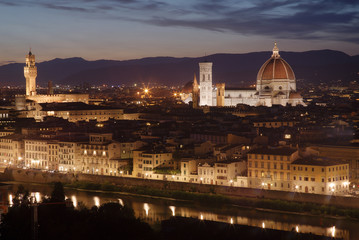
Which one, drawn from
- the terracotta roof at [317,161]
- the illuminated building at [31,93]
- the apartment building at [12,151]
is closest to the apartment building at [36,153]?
the apartment building at [12,151]

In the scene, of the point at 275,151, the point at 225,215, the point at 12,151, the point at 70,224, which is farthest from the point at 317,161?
the point at 12,151

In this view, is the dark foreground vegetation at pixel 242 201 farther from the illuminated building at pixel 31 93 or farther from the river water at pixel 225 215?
the illuminated building at pixel 31 93

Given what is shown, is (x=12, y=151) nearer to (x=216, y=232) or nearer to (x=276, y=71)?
(x=216, y=232)

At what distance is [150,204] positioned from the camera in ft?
89.0

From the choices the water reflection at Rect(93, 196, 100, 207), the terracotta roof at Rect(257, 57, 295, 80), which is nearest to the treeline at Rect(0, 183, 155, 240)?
the water reflection at Rect(93, 196, 100, 207)

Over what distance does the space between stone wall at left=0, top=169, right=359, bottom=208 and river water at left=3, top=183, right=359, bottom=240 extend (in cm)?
78

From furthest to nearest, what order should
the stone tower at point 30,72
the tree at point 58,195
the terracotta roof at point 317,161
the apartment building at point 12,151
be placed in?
1. the stone tower at point 30,72
2. the apartment building at point 12,151
3. the terracotta roof at point 317,161
4. the tree at point 58,195

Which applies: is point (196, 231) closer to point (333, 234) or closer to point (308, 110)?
point (333, 234)

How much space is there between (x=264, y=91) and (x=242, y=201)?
35219mm

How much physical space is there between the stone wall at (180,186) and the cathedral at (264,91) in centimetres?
2637

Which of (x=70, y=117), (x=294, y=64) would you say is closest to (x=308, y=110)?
(x=70, y=117)

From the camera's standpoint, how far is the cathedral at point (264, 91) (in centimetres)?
6006

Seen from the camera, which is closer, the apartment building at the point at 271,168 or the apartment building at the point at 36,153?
the apartment building at the point at 271,168

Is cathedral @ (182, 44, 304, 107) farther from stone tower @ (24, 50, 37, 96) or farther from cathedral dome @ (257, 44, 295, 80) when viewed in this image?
stone tower @ (24, 50, 37, 96)
